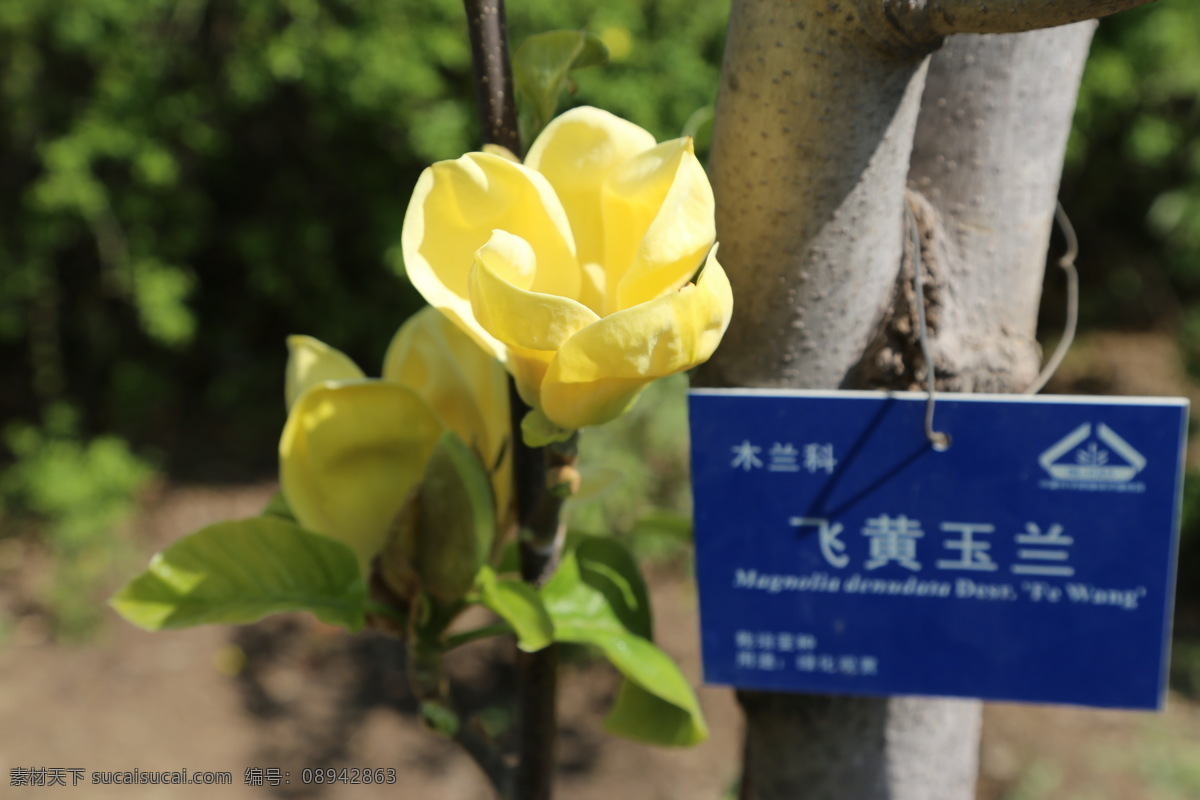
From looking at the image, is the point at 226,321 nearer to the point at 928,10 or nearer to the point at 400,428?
the point at 400,428

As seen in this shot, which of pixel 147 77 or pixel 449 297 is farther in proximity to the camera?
pixel 147 77

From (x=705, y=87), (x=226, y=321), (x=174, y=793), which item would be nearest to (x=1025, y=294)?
(x=705, y=87)

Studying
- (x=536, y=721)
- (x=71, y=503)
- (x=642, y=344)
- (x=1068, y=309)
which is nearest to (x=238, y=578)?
(x=536, y=721)

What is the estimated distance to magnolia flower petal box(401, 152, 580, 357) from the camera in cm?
47

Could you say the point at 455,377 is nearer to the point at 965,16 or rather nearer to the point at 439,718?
the point at 439,718

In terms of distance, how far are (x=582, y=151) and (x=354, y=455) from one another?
0.24 meters

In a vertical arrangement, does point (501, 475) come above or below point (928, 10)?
below

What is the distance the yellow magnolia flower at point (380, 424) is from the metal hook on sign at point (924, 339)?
0.87ft

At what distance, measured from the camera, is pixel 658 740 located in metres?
0.72

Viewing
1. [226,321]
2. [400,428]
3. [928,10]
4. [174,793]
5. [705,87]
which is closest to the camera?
[928,10]

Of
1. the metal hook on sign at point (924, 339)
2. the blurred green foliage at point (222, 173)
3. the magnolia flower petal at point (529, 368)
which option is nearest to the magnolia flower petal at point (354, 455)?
the magnolia flower petal at point (529, 368)

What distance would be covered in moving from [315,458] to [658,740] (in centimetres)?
33

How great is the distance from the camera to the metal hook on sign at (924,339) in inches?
23.2

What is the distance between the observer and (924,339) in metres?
0.59
